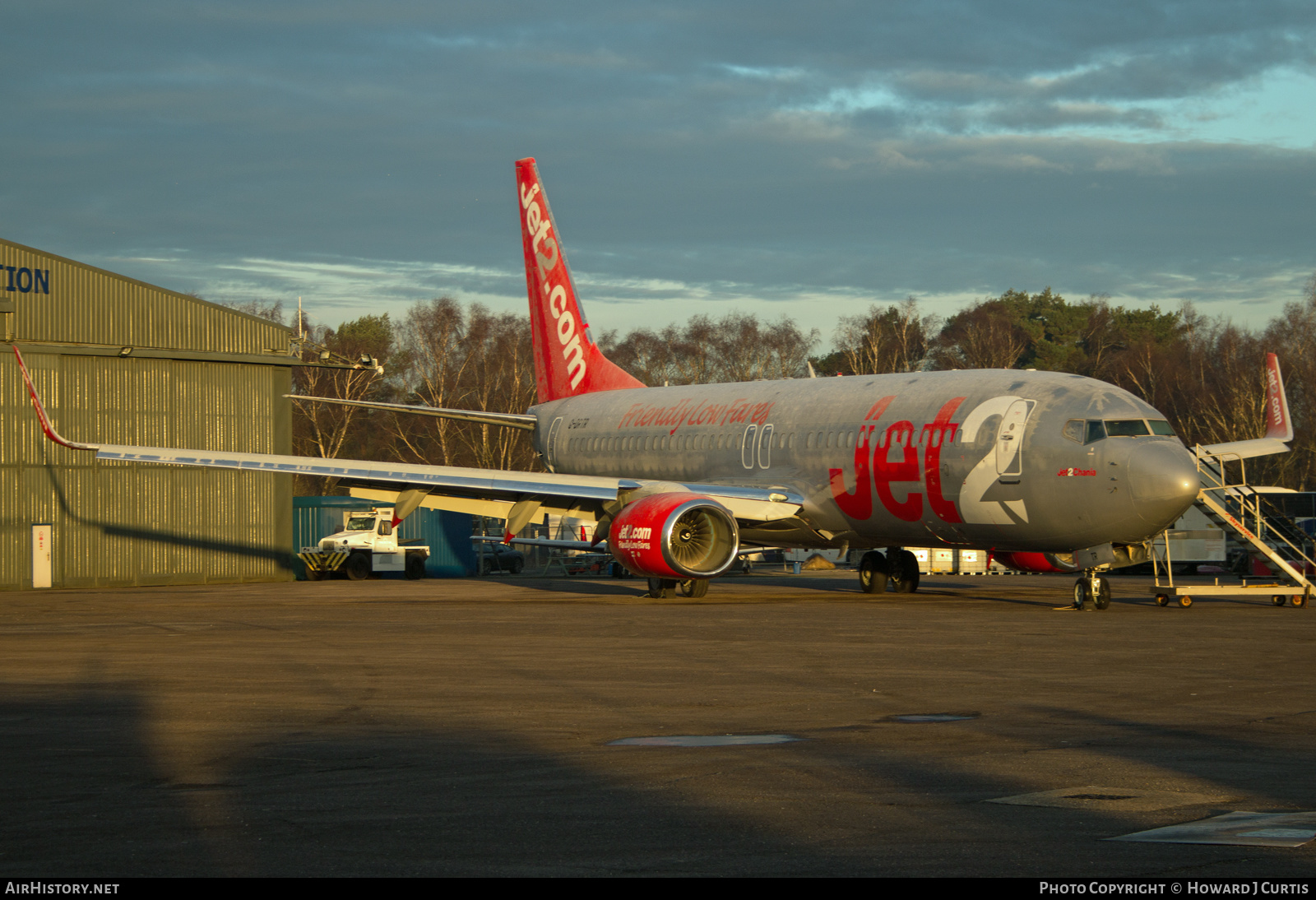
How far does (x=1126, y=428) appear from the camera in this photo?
21594 millimetres

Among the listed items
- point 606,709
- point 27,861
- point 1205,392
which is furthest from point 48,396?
point 1205,392

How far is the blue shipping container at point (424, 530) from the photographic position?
1841 inches

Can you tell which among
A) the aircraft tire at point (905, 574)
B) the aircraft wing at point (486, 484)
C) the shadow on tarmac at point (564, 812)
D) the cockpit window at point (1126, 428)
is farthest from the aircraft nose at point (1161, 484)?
the shadow on tarmac at point (564, 812)

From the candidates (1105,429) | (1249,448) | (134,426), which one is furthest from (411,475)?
(1249,448)

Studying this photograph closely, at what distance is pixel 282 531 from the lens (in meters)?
41.4

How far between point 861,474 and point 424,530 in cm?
2675

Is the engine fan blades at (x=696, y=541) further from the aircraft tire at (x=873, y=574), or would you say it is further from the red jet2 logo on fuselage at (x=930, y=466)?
the aircraft tire at (x=873, y=574)

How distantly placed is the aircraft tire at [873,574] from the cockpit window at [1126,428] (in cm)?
824

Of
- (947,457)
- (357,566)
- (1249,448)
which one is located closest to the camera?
(947,457)

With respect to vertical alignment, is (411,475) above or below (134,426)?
below

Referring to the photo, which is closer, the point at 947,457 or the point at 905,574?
the point at 947,457

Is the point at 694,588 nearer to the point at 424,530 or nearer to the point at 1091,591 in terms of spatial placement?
the point at 1091,591

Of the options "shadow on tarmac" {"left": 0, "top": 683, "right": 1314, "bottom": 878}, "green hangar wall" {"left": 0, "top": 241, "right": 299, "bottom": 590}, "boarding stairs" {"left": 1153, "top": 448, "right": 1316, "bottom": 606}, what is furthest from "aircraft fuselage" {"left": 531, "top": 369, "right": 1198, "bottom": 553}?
"green hangar wall" {"left": 0, "top": 241, "right": 299, "bottom": 590}

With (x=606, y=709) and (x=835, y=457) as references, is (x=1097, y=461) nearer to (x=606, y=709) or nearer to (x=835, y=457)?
(x=835, y=457)
